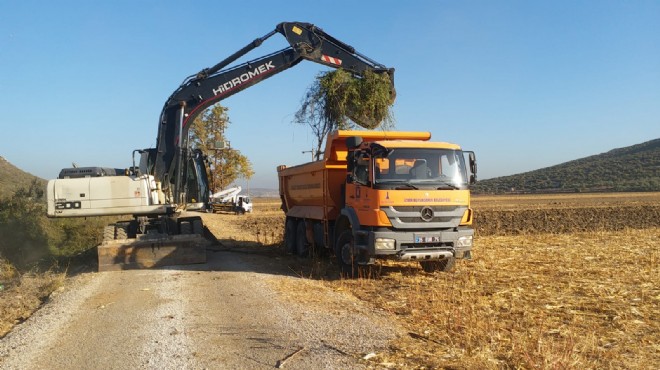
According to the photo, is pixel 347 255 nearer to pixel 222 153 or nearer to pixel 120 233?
pixel 120 233

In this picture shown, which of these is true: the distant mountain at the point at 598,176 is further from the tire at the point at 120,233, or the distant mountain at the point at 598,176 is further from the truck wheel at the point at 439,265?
the tire at the point at 120,233

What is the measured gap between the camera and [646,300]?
7867 millimetres

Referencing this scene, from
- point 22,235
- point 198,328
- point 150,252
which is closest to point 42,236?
point 22,235

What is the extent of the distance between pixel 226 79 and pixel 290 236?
16.0ft

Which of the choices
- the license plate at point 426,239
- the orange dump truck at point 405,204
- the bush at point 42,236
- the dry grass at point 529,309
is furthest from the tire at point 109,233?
the license plate at point 426,239

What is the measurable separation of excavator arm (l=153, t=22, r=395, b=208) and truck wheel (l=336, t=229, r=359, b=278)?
5622 mm

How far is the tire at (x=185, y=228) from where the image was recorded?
48.4 feet

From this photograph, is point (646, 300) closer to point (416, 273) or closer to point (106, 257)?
point (416, 273)

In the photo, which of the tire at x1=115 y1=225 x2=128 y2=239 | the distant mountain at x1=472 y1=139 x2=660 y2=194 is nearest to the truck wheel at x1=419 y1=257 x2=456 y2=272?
the tire at x1=115 y1=225 x2=128 y2=239

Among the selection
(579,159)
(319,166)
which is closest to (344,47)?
(319,166)

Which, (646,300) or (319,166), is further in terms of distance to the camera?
(319,166)

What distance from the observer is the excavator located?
13.3 metres

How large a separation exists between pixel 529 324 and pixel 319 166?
258 inches

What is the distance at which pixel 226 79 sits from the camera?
14805 millimetres
